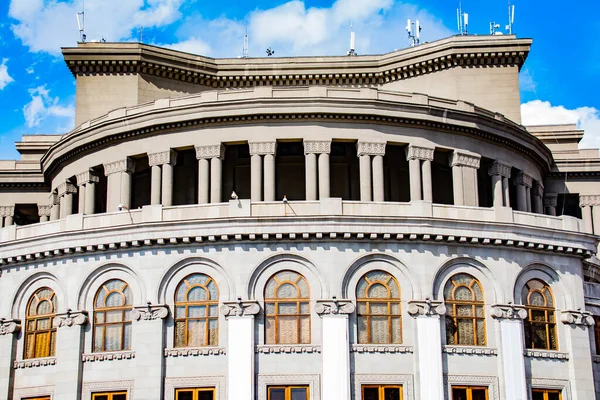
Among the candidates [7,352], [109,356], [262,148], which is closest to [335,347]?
[109,356]

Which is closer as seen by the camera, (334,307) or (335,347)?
(335,347)

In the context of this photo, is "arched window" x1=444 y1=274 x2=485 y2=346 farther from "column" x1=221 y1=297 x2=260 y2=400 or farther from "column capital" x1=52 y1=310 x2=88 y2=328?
"column capital" x1=52 y1=310 x2=88 y2=328

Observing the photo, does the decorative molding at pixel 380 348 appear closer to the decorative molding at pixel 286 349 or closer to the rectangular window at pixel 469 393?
the decorative molding at pixel 286 349

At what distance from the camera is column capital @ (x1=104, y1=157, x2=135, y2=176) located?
205 ft

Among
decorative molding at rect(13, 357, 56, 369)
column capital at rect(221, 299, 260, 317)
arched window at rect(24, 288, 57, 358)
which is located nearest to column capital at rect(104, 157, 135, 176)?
arched window at rect(24, 288, 57, 358)

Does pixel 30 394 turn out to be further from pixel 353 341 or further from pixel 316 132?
pixel 316 132

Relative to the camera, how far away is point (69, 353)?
5216cm

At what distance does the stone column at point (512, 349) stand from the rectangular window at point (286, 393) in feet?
31.0

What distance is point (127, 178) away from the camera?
62375 mm

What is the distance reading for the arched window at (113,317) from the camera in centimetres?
5203

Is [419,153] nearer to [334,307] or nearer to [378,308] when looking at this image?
[378,308]

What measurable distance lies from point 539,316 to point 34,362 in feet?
81.7

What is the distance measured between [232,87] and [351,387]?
29528mm

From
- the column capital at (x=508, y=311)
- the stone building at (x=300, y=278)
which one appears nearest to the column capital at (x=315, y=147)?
the stone building at (x=300, y=278)
